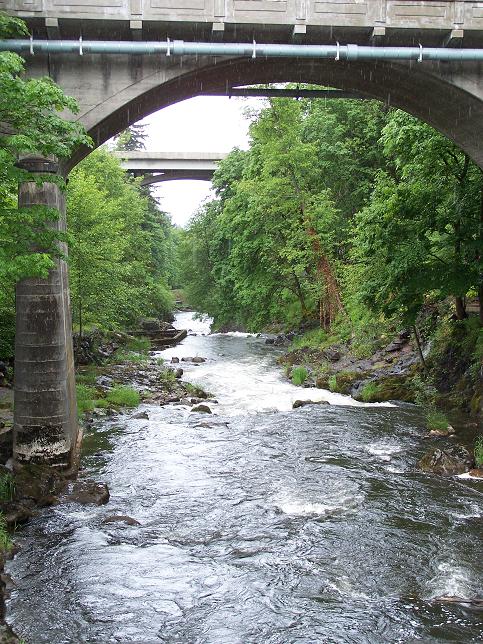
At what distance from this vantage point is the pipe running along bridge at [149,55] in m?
11.4

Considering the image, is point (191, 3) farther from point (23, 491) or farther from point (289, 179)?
point (289, 179)

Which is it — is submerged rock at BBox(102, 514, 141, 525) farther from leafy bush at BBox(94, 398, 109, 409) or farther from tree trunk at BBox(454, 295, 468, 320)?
tree trunk at BBox(454, 295, 468, 320)

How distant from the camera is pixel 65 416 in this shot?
1168 centimetres

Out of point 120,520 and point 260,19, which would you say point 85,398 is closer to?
point 120,520

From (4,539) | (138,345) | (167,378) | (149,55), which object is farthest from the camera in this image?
(138,345)

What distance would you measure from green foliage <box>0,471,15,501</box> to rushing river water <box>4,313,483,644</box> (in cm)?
73

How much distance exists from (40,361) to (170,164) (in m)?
39.6

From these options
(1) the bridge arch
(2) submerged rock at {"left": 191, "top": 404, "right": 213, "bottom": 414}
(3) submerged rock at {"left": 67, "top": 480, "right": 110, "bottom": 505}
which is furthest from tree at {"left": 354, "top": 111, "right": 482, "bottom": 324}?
(3) submerged rock at {"left": 67, "top": 480, "right": 110, "bottom": 505}

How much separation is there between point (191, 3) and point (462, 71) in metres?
5.87

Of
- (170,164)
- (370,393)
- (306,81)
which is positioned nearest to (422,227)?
(306,81)

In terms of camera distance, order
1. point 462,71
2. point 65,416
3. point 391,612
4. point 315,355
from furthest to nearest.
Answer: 1. point 315,355
2. point 462,71
3. point 65,416
4. point 391,612

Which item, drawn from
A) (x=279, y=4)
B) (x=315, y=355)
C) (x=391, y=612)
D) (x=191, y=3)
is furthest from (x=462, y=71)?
(x=315, y=355)

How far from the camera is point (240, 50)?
11.7m

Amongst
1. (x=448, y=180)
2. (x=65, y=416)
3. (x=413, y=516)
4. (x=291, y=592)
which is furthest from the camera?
(x=448, y=180)
